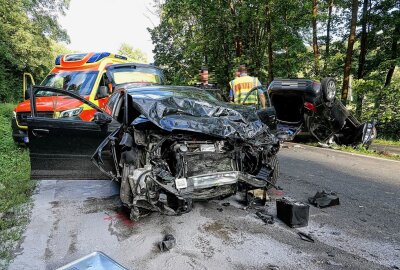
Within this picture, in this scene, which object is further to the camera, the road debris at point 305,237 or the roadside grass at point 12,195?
the roadside grass at point 12,195

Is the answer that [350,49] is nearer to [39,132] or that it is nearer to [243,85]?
[243,85]

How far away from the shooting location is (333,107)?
22.0 feet

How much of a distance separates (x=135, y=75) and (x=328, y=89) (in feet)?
15.4

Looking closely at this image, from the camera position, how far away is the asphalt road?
2.72 m

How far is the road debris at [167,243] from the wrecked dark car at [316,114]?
404 centimetres

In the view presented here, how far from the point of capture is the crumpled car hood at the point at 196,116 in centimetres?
334

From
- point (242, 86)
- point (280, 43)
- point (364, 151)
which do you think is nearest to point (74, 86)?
point (242, 86)

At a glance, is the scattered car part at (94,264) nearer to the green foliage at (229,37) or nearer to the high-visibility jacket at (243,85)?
the high-visibility jacket at (243,85)

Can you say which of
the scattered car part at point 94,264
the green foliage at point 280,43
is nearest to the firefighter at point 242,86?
the scattered car part at point 94,264

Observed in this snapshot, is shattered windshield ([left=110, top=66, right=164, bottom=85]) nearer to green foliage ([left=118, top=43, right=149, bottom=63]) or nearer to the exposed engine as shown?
the exposed engine

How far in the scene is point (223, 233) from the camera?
328 cm

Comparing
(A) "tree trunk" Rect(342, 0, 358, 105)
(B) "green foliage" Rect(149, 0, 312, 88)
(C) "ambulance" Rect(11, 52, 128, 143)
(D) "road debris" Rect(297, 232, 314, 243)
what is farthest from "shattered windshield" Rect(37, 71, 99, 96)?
(A) "tree trunk" Rect(342, 0, 358, 105)

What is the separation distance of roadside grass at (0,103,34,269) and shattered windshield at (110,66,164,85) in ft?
9.45

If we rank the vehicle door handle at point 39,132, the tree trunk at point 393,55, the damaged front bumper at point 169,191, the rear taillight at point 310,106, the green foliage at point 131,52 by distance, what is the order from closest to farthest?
the damaged front bumper at point 169,191 → the vehicle door handle at point 39,132 → the rear taillight at point 310,106 → the tree trunk at point 393,55 → the green foliage at point 131,52
